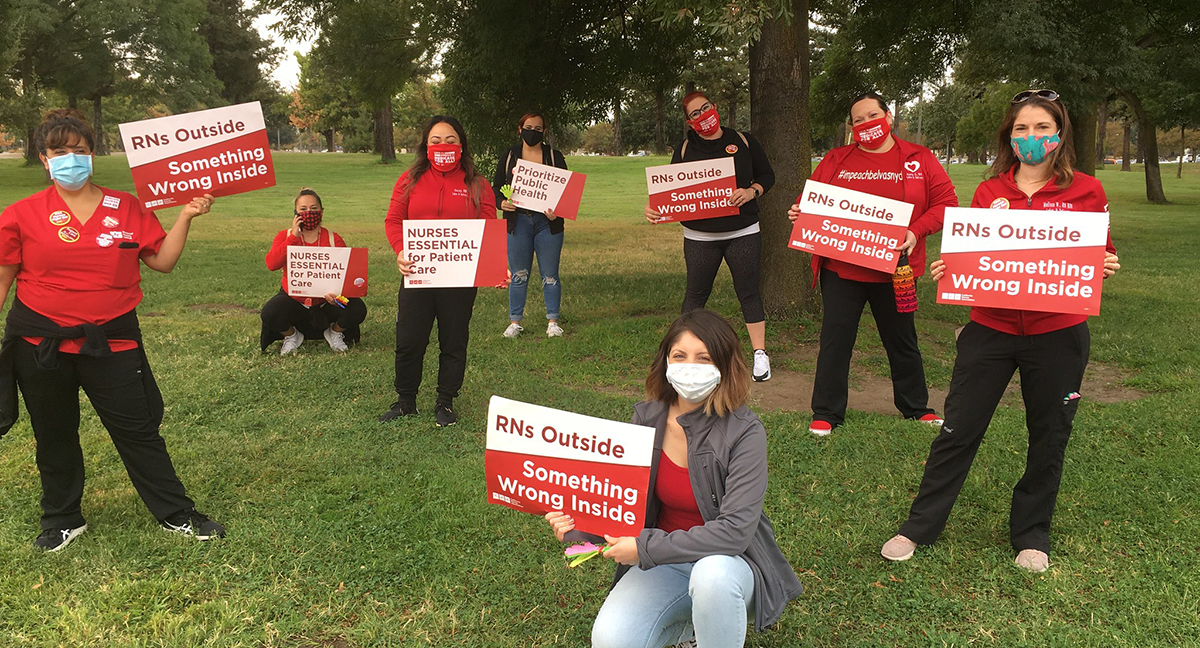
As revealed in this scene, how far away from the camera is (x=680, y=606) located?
10.1 feet

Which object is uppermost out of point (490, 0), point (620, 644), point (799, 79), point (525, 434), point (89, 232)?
point (490, 0)

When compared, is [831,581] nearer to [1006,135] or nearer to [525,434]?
[525,434]

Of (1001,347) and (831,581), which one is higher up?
(1001,347)

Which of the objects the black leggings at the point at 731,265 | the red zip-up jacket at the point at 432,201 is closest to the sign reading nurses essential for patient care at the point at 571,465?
the red zip-up jacket at the point at 432,201

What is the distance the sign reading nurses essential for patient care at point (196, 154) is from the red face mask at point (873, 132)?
3489 mm

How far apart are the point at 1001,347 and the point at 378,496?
132 inches

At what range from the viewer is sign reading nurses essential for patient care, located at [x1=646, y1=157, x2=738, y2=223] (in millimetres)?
6734

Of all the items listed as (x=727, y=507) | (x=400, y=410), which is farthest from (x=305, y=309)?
(x=727, y=507)

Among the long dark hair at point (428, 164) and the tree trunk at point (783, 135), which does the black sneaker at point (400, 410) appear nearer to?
the long dark hair at point (428, 164)

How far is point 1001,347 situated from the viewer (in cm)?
395

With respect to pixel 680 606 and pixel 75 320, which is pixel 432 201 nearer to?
pixel 75 320

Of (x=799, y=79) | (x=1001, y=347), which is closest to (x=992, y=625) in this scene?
(x=1001, y=347)

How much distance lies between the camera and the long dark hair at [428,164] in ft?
19.5

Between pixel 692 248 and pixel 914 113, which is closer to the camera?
pixel 692 248
